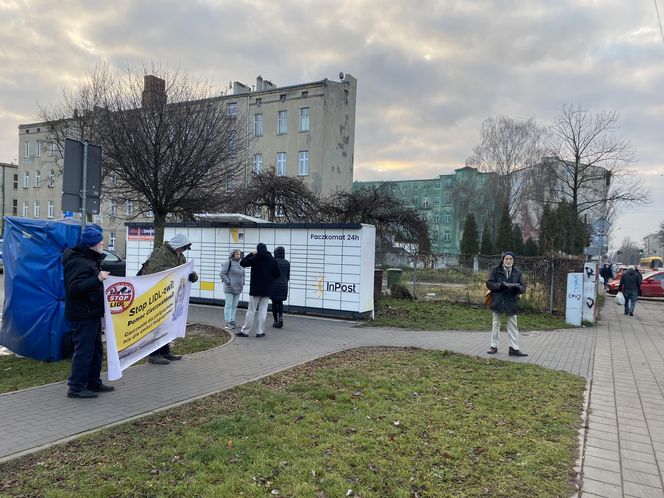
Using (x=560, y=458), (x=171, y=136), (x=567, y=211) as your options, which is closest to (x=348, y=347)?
(x=560, y=458)

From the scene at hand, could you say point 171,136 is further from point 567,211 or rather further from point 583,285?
point 567,211

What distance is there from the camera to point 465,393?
18.7ft

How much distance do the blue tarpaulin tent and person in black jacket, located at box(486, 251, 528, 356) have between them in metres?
6.99

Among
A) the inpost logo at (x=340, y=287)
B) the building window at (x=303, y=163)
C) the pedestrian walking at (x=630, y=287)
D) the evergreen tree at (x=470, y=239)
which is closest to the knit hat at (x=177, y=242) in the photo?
the inpost logo at (x=340, y=287)

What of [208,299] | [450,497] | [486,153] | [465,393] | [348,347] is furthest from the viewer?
[486,153]

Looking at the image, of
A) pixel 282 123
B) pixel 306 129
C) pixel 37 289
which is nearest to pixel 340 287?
pixel 37 289

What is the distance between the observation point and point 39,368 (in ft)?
21.1

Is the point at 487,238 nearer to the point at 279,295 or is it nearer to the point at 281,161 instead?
the point at 281,161

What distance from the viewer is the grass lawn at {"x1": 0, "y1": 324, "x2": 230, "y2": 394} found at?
5.75 metres

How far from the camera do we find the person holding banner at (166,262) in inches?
266

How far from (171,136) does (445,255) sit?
33.0 feet

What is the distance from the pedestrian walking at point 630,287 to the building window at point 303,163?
2633cm

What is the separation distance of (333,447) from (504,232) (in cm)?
4711

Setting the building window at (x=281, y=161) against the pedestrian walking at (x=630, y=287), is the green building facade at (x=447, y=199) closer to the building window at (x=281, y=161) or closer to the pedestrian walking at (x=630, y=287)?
the building window at (x=281, y=161)
